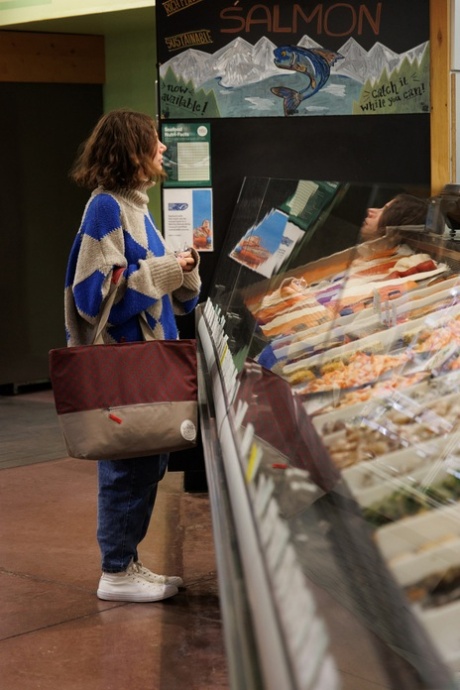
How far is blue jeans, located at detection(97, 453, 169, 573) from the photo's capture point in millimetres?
3746

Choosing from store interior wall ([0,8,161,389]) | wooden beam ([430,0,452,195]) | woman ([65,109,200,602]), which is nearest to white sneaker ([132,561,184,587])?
woman ([65,109,200,602])

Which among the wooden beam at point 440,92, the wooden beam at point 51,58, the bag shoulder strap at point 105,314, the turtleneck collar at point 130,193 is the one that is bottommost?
the bag shoulder strap at point 105,314

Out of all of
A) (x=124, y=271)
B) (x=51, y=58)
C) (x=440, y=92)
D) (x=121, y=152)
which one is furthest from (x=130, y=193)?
(x=51, y=58)

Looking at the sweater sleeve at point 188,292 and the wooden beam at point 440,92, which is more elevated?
the wooden beam at point 440,92

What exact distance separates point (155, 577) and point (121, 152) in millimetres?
1539

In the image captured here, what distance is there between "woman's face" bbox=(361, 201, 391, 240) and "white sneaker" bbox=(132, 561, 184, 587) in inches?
58.3

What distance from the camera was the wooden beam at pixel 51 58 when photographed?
8.10m

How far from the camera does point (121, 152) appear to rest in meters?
3.70

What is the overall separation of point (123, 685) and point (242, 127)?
3.02 metres

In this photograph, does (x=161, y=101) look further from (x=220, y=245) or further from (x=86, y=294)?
(x=86, y=294)

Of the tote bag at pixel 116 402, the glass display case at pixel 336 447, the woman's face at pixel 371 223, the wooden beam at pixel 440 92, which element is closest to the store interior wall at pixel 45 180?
the wooden beam at pixel 440 92

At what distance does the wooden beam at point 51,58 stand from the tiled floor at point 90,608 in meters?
3.90

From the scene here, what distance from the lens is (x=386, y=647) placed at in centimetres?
141

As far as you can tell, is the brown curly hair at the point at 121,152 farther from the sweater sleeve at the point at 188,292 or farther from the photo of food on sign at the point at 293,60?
the photo of food on sign at the point at 293,60
